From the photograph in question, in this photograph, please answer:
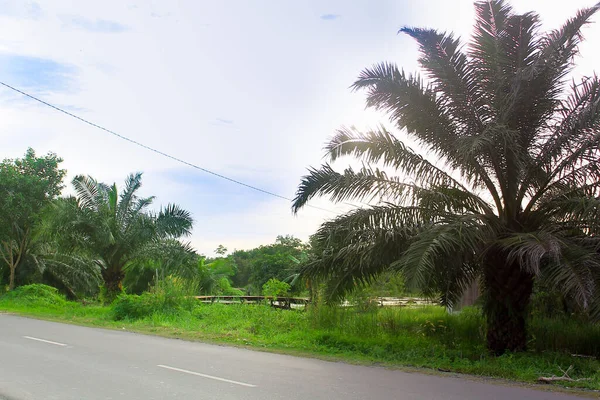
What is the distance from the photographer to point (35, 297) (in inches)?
1080

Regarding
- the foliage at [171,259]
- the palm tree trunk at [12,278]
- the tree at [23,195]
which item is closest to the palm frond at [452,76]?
the foliage at [171,259]

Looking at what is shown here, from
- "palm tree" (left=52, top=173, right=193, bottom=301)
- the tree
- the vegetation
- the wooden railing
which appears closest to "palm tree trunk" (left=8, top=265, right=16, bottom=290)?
the tree

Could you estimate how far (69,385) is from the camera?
25.2 ft

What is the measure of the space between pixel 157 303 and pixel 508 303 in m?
12.6

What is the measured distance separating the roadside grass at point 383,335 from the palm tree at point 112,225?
4212 mm

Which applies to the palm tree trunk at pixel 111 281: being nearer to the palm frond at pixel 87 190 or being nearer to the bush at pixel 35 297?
the palm frond at pixel 87 190

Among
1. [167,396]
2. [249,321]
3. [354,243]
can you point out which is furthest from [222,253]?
[167,396]

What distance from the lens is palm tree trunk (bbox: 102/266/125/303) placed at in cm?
2398

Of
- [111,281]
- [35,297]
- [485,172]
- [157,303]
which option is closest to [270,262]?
[35,297]

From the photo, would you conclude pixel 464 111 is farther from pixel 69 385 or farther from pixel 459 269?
pixel 69 385

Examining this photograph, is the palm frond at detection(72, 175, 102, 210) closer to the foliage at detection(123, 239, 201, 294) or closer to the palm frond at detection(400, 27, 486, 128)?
the foliage at detection(123, 239, 201, 294)

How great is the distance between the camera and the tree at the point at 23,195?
28.7 meters

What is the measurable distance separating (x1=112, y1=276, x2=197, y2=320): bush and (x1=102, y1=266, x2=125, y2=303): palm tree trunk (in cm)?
404

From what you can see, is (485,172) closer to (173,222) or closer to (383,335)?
(383,335)
